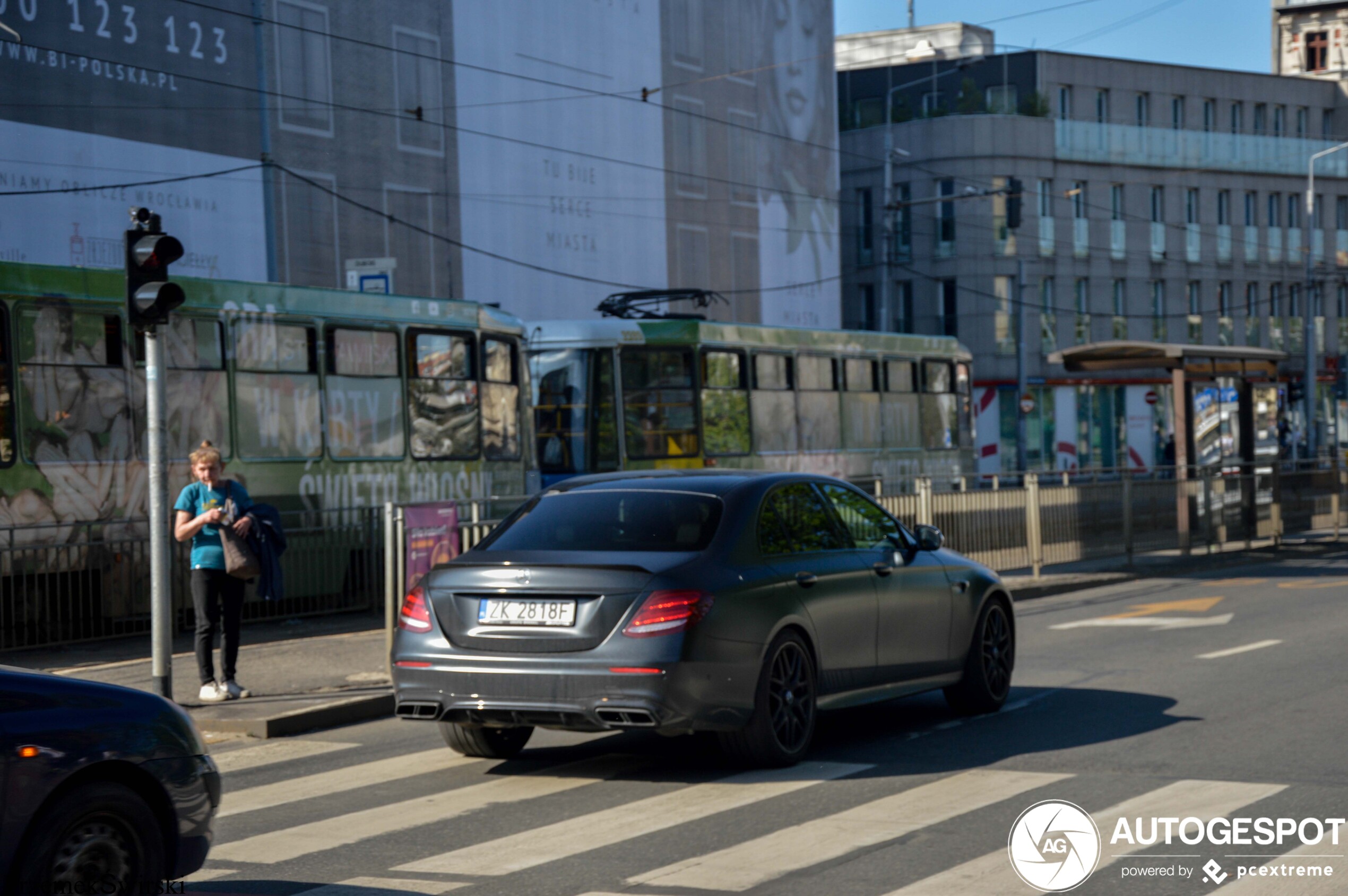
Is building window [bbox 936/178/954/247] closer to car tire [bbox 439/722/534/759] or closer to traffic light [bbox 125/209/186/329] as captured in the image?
traffic light [bbox 125/209/186/329]

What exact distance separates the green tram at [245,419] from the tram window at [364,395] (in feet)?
0.07

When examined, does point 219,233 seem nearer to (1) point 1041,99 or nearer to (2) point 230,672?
(2) point 230,672

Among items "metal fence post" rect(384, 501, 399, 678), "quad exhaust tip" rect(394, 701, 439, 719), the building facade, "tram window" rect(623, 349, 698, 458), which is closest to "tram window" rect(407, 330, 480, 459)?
"tram window" rect(623, 349, 698, 458)

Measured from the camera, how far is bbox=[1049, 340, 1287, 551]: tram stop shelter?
24.1m

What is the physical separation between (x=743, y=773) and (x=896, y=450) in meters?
22.0

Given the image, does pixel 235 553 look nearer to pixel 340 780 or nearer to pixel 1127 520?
pixel 340 780

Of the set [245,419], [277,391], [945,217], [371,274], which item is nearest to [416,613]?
[245,419]

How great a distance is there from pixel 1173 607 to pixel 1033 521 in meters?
3.60

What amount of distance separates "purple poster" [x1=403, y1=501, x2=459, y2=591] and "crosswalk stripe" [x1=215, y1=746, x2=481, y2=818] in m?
3.65

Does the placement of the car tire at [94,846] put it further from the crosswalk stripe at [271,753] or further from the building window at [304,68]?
the building window at [304,68]

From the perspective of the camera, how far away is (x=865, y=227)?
64.4 meters

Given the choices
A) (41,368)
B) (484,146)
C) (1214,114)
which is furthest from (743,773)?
(1214,114)

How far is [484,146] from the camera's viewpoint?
134ft

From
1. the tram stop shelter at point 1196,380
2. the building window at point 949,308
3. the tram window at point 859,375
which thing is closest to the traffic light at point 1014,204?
the tram window at point 859,375
